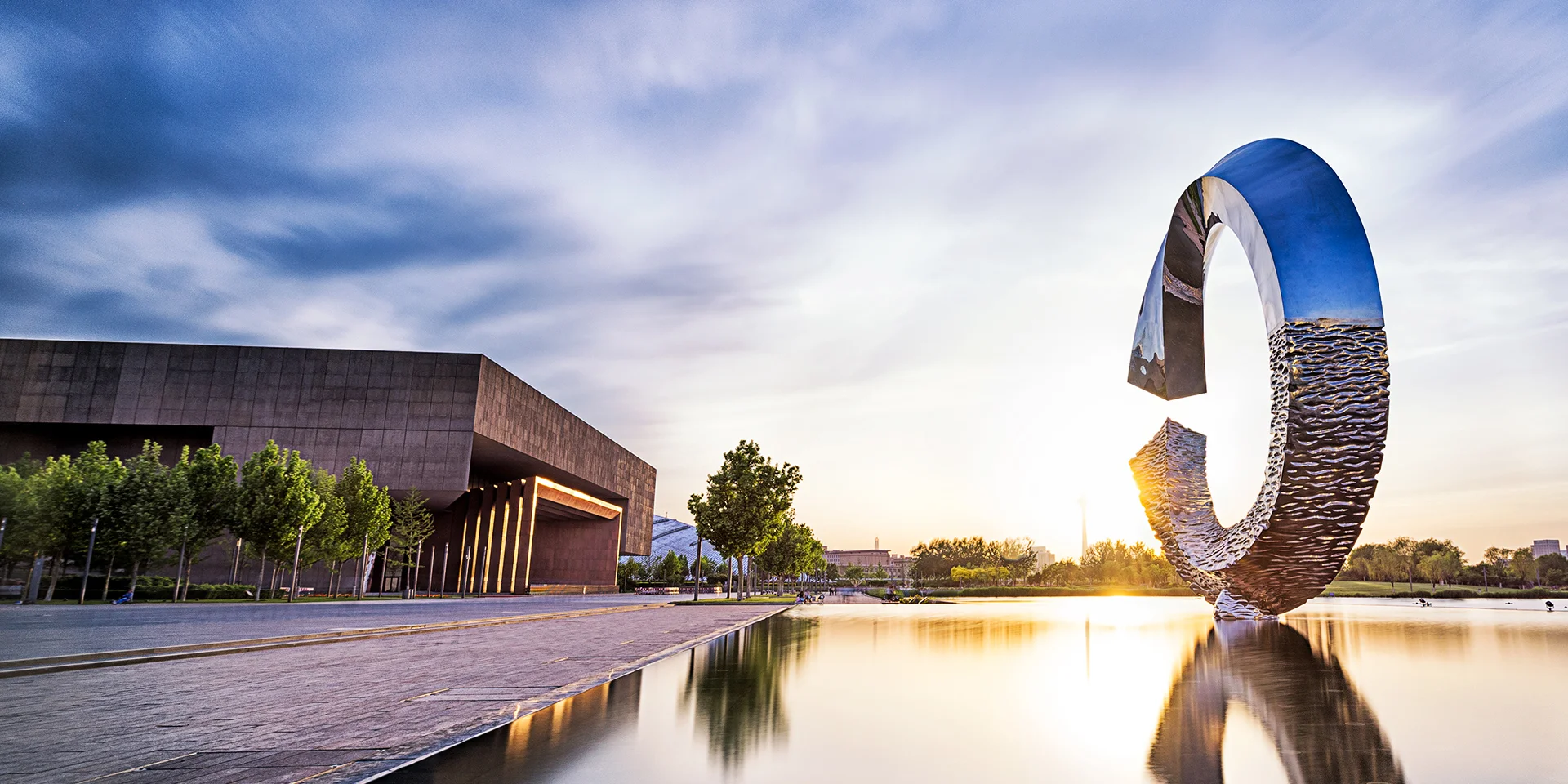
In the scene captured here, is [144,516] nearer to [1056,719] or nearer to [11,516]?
[11,516]

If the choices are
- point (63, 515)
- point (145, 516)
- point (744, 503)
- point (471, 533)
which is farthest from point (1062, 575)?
point (63, 515)

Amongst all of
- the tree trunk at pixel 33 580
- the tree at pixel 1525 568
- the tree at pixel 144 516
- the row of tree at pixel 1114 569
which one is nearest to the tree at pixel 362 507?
the tree at pixel 144 516

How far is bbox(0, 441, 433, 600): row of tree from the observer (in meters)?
34.9

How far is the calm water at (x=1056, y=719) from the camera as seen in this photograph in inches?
198

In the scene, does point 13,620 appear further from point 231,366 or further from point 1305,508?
point 231,366

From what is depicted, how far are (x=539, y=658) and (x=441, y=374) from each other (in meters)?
43.8

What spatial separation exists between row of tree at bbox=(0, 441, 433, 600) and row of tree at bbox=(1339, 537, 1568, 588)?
282ft

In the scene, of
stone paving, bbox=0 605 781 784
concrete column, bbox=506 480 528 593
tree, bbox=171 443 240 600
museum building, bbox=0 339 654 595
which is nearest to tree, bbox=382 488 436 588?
museum building, bbox=0 339 654 595

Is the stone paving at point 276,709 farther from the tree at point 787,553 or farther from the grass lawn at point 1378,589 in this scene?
the grass lawn at point 1378,589

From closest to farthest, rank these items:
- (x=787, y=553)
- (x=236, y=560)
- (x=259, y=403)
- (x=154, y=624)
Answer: (x=154, y=624)
(x=236, y=560)
(x=259, y=403)
(x=787, y=553)

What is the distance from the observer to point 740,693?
28.7 feet

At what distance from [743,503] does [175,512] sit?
1057 inches

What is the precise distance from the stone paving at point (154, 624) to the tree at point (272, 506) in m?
6.70

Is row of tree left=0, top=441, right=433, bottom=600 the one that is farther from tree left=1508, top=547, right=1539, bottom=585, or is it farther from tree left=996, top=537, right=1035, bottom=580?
tree left=1508, top=547, right=1539, bottom=585
